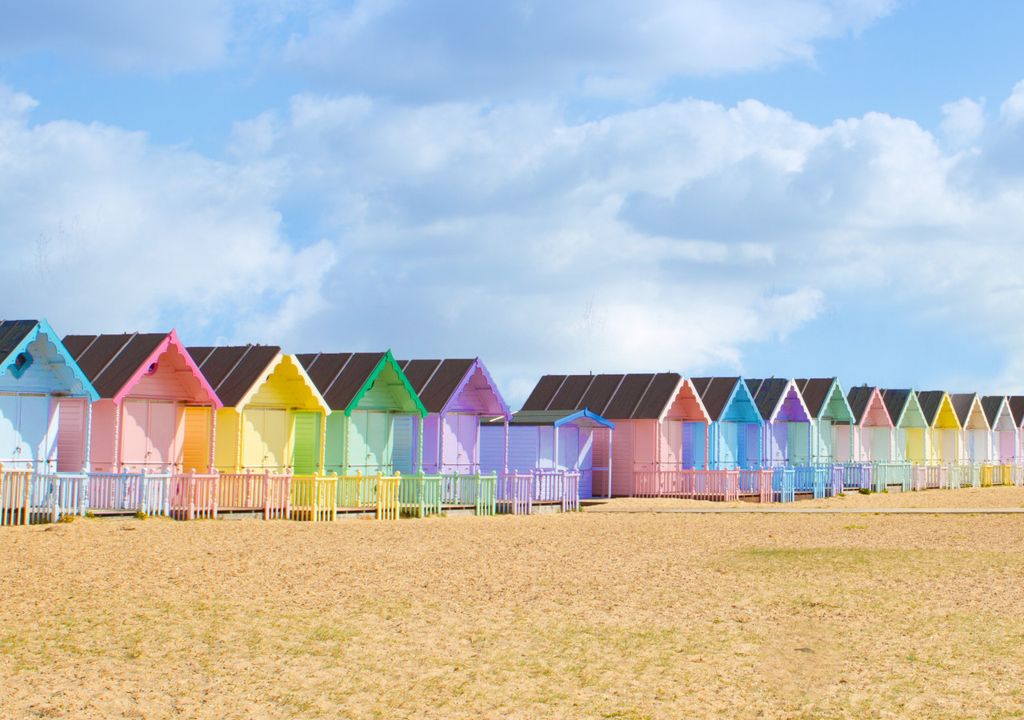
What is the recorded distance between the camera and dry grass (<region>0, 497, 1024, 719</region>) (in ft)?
37.2

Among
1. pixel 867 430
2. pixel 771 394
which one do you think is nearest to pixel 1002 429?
pixel 867 430

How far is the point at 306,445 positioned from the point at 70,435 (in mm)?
6524

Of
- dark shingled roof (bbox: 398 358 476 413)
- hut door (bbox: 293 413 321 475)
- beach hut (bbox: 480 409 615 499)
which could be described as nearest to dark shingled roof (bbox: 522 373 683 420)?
beach hut (bbox: 480 409 615 499)

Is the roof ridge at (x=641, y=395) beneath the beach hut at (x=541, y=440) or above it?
above

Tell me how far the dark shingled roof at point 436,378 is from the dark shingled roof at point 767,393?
15.4 m

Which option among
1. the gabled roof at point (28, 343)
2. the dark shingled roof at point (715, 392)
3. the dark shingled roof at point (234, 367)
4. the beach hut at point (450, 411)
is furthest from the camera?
the dark shingled roof at point (715, 392)

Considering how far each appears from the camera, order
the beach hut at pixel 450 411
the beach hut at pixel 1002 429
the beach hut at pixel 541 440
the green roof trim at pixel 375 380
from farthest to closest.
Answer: the beach hut at pixel 1002 429
the beach hut at pixel 541 440
the beach hut at pixel 450 411
the green roof trim at pixel 375 380

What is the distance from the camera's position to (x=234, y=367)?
31.5 m

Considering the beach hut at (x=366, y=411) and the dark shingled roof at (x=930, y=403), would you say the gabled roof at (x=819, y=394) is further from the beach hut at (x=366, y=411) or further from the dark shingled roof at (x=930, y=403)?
the beach hut at (x=366, y=411)

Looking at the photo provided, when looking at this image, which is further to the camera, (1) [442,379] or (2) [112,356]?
(1) [442,379]

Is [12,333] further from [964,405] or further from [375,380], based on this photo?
[964,405]

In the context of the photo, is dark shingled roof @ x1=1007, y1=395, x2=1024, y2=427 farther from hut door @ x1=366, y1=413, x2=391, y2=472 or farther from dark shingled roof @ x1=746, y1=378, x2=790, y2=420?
hut door @ x1=366, y1=413, x2=391, y2=472

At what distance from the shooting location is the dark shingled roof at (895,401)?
58188 mm

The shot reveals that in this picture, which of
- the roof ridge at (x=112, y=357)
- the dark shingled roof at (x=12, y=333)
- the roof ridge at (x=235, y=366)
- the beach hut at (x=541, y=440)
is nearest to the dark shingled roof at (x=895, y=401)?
the beach hut at (x=541, y=440)
